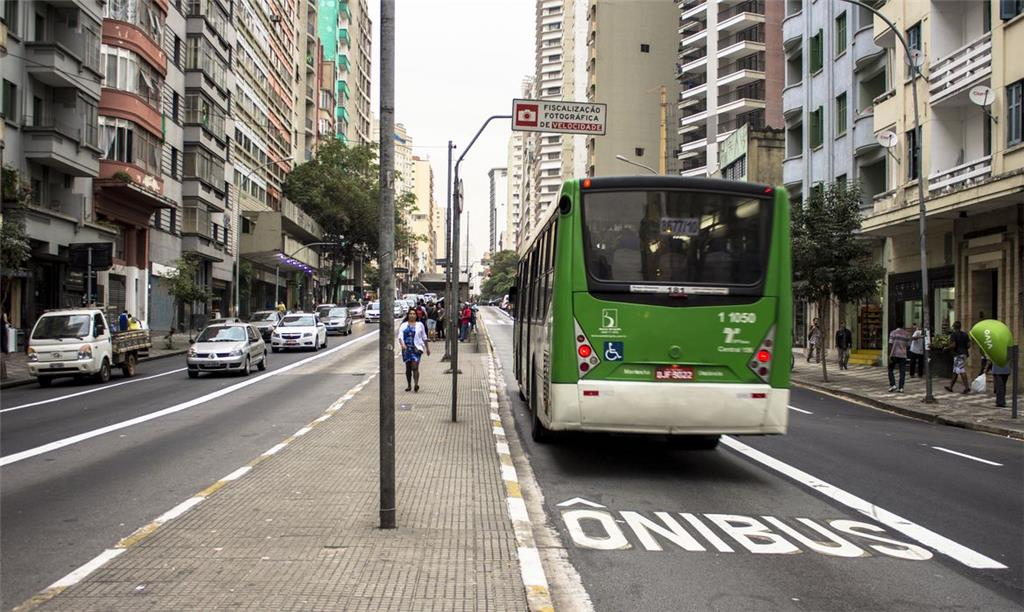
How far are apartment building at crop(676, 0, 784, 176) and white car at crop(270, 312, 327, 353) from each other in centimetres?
3532

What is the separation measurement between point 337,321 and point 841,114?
27589mm

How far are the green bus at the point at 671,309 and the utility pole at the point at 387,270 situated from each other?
2958mm

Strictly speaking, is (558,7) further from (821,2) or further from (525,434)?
(525,434)

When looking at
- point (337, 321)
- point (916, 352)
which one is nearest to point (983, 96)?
point (916, 352)

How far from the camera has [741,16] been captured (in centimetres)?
5912

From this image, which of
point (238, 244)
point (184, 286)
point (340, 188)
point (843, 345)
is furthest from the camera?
point (340, 188)

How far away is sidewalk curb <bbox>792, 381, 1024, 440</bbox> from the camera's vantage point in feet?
48.4

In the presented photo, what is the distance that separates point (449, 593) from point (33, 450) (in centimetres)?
Answer: 852

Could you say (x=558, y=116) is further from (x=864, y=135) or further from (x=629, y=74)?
(x=629, y=74)

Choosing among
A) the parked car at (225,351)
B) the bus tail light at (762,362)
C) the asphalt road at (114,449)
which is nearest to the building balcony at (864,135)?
the asphalt road at (114,449)

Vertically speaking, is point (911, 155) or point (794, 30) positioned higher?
point (794, 30)

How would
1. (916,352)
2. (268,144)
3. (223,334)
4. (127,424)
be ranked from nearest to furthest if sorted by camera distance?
1. (127,424)
2. (916,352)
3. (223,334)
4. (268,144)

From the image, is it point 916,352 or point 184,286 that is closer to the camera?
point 916,352

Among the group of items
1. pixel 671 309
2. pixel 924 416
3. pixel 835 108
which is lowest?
pixel 924 416
